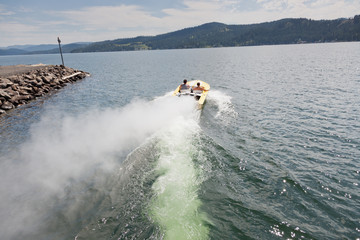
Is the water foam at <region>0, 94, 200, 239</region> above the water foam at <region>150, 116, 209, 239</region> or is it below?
below

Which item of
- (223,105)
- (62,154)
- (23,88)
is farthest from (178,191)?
(23,88)

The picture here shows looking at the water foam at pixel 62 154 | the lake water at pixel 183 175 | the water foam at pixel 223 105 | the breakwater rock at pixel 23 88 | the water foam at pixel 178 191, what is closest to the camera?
the water foam at pixel 178 191

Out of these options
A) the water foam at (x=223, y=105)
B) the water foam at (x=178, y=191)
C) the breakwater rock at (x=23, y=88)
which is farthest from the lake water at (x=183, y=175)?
the breakwater rock at (x=23, y=88)

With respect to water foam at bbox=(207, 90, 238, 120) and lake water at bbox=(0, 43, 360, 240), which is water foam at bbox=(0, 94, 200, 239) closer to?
lake water at bbox=(0, 43, 360, 240)

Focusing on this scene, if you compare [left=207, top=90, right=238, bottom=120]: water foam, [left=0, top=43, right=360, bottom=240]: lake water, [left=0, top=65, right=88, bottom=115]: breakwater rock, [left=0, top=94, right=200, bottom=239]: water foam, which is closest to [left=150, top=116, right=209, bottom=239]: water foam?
[left=0, top=43, right=360, bottom=240]: lake water

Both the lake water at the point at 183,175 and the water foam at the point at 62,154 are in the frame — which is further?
the water foam at the point at 62,154

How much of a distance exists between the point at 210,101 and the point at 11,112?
20715 mm

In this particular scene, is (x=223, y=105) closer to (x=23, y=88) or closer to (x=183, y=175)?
(x=183, y=175)

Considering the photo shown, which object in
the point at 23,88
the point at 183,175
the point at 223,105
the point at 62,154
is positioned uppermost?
the point at 23,88

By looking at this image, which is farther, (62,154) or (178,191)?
(62,154)

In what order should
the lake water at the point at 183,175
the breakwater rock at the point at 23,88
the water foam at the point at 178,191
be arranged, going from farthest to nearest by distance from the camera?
the breakwater rock at the point at 23,88
the lake water at the point at 183,175
the water foam at the point at 178,191

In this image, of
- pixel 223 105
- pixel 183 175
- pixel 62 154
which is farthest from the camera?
pixel 223 105

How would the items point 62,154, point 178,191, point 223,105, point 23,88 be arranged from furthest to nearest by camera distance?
point 23,88 < point 223,105 < point 62,154 < point 178,191

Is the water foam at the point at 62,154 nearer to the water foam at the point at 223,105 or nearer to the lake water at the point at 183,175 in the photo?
the lake water at the point at 183,175
